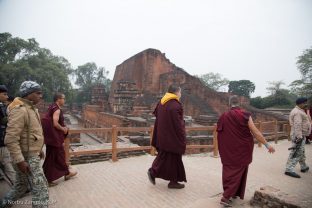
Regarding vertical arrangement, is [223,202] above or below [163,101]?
below

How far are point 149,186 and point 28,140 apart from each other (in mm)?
2295

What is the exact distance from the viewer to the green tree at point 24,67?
2456 centimetres

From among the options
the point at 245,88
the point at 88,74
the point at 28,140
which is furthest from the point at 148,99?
the point at 88,74

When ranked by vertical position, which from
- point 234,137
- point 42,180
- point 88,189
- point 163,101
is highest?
point 163,101

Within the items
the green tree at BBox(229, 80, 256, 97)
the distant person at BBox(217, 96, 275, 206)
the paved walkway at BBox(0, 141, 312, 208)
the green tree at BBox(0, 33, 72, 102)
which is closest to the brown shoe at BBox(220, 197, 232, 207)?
the distant person at BBox(217, 96, 275, 206)

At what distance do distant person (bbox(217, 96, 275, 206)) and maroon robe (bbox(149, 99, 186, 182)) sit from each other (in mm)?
759

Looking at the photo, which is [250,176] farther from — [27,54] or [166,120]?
[27,54]

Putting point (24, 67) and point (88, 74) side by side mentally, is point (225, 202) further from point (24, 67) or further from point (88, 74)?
point (88, 74)

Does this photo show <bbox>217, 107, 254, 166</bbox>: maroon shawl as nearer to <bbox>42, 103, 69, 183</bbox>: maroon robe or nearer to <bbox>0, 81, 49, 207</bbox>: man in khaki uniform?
<bbox>0, 81, 49, 207</bbox>: man in khaki uniform

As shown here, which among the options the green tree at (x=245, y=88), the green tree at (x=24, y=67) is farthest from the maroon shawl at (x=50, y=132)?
the green tree at (x=245, y=88)

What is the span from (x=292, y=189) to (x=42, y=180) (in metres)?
4.01

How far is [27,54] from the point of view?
27.5 metres

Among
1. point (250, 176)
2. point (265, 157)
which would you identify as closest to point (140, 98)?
point (265, 157)

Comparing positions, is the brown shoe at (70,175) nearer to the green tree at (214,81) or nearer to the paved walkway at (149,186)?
the paved walkway at (149,186)
